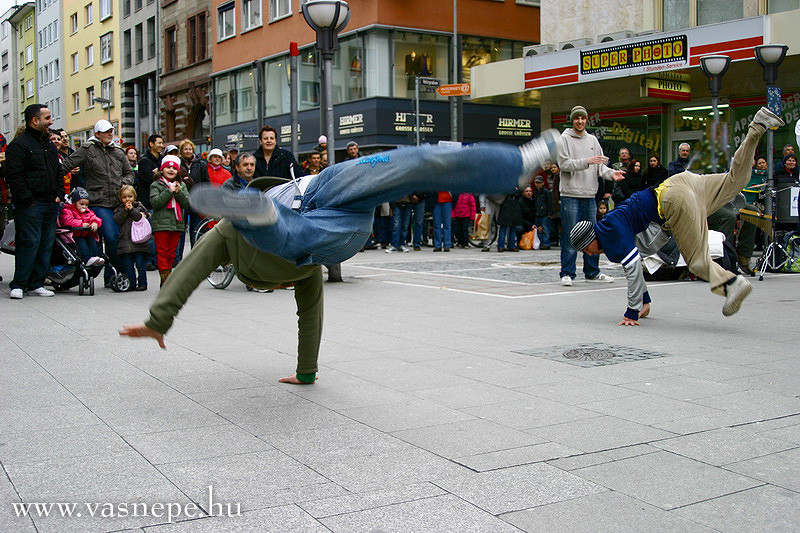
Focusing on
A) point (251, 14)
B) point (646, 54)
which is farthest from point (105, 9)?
point (646, 54)

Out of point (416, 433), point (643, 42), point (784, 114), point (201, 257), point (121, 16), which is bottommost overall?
point (416, 433)

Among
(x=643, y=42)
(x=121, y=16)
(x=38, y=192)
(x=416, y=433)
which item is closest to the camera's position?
(x=416, y=433)

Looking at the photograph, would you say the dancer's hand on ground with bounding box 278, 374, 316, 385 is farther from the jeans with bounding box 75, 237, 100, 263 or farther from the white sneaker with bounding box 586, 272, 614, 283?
the white sneaker with bounding box 586, 272, 614, 283

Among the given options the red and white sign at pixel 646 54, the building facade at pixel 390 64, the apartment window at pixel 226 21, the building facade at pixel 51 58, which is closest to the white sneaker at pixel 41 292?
the red and white sign at pixel 646 54

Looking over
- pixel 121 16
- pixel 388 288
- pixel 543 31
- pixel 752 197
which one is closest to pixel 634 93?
pixel 543 31

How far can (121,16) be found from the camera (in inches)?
2160

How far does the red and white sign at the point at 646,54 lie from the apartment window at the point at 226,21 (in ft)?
74.1

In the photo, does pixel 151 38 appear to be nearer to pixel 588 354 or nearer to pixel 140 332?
pixel 588 354

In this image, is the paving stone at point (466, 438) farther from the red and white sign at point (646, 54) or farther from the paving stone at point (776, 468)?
the red and white sign at point (646, 54)

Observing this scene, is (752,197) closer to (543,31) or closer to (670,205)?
(670,205)

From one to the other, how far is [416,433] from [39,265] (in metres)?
7.88

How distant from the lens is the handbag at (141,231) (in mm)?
11398

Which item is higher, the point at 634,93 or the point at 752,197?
the point at 634,93

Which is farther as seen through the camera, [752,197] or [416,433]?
[752,197]
